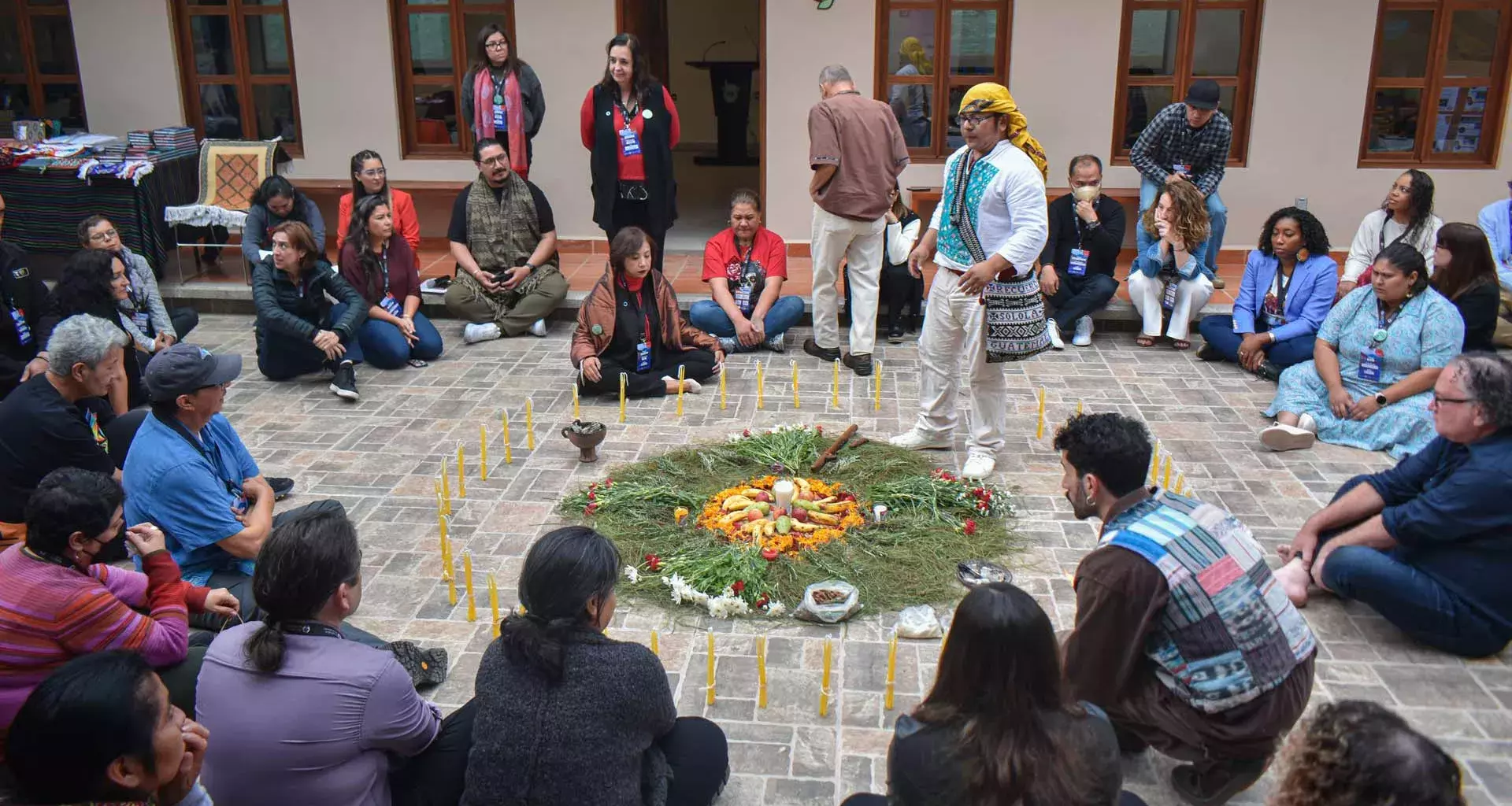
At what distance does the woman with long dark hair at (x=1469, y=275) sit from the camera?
6.78 meters

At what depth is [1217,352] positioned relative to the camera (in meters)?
8.24

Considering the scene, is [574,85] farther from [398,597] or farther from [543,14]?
[398,597]

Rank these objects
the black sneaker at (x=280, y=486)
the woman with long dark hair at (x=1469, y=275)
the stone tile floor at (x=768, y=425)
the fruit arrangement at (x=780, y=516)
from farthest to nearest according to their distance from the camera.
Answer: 1. the woman with long dark hair at (x=1469, y=275)
2. the black sneaker at (x=280, y=486)
3. the fruit arrangement at (x=780, y=516)
4. the stone tile floor at (x=768, y=425)

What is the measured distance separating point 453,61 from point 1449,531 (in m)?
8.86

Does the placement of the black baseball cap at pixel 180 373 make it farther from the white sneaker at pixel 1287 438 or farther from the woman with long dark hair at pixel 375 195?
the white sneaker at pixel 1287 438

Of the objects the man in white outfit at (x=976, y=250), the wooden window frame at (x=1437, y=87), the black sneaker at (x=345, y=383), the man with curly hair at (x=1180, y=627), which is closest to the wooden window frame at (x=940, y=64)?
the wooden window frame at (x=1437, y=87)

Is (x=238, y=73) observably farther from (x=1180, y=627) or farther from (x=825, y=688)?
(x=1180, y=627)

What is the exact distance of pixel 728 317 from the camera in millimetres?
8531

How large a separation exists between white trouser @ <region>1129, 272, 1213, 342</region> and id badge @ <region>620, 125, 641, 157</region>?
12.6ft

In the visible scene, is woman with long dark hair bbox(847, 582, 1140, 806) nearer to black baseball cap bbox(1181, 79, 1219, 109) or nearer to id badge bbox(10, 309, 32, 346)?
id badge bbox(10, 309, 32, 346)

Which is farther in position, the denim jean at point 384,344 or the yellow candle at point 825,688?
the denim jean at point 384,344

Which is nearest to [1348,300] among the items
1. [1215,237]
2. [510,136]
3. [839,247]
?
[1215,237]

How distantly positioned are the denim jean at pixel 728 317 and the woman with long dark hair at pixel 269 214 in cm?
277

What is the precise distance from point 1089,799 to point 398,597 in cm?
330
